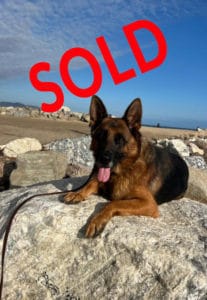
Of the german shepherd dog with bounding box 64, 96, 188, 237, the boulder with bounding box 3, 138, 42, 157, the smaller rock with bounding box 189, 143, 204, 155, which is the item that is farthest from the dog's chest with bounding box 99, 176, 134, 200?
the smaller rock with bounding box 189, 143, 204, 155

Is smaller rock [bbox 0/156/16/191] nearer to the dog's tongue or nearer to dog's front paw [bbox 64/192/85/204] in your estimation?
dog's front paw [bbox 64/192/85/204]

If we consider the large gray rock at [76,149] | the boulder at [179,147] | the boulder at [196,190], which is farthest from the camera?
the boulder at [179,147]

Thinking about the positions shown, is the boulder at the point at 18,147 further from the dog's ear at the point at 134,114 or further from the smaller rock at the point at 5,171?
the dog's ear at the point at 134,114

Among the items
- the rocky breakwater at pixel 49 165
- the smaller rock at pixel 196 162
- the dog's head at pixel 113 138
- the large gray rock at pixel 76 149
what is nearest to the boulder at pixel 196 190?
the rocky breakwater at pixel 49 165

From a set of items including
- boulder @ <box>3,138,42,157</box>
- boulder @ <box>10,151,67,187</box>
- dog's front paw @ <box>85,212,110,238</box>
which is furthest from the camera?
boulder @ <box>3,138,42,157</box>

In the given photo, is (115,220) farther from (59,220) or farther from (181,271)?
(181,271)

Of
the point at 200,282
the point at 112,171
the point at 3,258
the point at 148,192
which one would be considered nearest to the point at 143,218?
the point at 148,192
